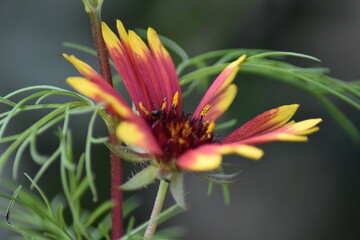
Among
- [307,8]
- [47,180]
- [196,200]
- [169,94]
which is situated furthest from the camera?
[196,200]

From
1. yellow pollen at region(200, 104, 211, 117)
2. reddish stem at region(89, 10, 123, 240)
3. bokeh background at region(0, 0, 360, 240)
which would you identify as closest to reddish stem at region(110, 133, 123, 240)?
reddish stem at region(89, 10, 123, 240)

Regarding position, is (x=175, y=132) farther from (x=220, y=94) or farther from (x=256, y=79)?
(x=256, y=79)

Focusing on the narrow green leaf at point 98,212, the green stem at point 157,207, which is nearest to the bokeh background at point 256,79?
the narrow green leaf at point 98,212

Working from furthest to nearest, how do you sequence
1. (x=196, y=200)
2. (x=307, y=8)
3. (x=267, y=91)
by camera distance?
(x=196, y=200), (x=307, y=8), (x=267, y=91)

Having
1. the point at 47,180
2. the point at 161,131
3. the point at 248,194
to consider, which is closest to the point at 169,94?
the point at 161,131

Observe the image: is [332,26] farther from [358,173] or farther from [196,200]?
[196,200]

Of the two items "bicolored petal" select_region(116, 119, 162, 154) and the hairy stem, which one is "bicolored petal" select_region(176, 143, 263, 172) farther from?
the hairy stem

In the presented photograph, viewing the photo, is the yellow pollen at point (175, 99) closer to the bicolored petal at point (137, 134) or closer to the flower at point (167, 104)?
the flower at point (167, 104)

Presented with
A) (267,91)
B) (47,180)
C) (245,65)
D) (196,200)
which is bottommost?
(196,200)
